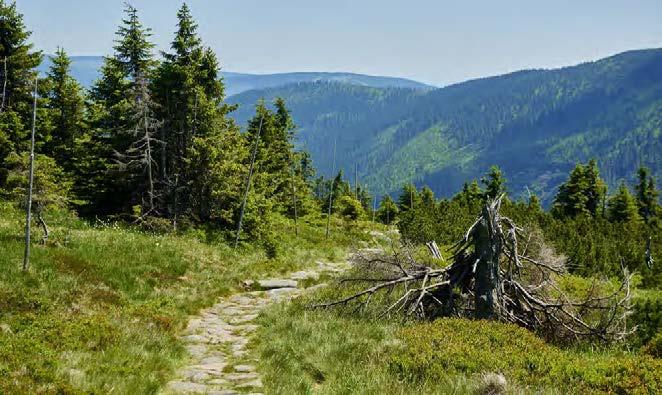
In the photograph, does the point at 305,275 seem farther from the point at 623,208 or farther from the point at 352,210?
the point at 623,208

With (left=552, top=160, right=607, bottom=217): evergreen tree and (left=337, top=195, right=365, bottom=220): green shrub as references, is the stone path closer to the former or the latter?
(left=337, top=195, right=365, bottom=220): green shrub

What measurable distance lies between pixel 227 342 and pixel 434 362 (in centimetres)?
505

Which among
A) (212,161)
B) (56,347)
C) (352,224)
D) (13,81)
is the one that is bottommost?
(352,224)

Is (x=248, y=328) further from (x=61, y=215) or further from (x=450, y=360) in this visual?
(x=61, y=215)

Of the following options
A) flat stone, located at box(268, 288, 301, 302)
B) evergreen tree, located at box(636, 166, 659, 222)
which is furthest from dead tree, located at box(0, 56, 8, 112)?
evergreen tree, located at box(636, 166, 659, 222)

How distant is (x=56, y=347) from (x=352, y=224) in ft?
125

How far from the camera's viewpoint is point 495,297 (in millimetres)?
12031

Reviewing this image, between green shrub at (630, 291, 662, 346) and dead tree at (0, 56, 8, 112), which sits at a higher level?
dead tree at (0, 56, 8, 112)

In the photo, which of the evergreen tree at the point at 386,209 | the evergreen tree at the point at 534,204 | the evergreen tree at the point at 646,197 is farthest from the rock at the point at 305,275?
the evergreen tree at the point at 646,197

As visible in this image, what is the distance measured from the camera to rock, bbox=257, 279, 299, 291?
719 inches

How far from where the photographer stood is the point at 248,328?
1262 cm

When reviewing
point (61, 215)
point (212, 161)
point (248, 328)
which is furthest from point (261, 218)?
point (248, 328)

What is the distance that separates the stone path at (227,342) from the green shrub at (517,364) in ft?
9.16

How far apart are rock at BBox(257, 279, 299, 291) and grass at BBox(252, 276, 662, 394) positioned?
6.59 metres
